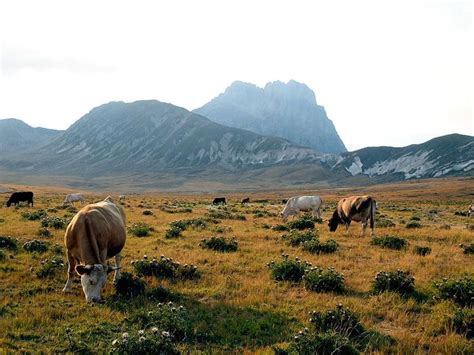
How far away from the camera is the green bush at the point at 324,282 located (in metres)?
11.6

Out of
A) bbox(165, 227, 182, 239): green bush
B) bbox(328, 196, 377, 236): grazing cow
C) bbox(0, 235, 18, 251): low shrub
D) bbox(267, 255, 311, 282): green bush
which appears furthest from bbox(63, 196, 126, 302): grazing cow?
bbox(328, 196, 377, 236): grazing cow

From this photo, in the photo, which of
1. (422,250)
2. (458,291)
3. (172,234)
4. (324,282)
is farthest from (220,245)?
(458,291)

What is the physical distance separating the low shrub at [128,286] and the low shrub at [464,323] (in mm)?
7900

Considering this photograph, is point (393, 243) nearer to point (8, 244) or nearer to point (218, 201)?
point (8, 244)

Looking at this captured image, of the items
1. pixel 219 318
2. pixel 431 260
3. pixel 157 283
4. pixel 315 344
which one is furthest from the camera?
pixel 431 260

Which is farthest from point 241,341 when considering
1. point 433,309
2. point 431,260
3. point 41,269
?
point 431,260

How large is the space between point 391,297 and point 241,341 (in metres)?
4.81

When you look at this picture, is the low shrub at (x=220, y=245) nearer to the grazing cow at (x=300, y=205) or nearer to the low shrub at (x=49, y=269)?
the low shrub at (x=49, y=269)

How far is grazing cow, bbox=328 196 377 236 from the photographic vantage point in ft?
77.7

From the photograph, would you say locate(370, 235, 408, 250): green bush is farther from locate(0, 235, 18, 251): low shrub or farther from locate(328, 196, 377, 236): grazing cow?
locate(0, 235, 18, 251): low shrub

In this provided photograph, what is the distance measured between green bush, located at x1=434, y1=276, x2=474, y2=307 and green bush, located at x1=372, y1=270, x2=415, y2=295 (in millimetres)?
784

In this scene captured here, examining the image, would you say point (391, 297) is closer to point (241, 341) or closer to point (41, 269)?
point (241, 341)

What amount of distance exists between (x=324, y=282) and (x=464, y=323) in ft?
12.5

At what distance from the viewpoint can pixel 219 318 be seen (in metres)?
9.49
